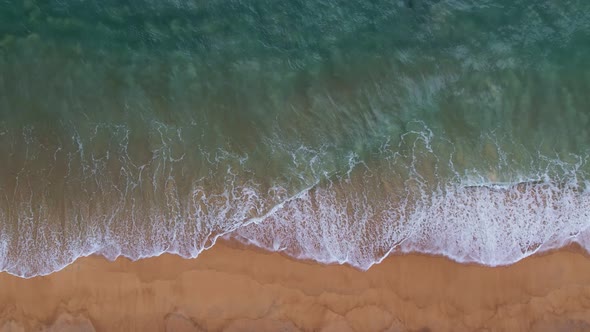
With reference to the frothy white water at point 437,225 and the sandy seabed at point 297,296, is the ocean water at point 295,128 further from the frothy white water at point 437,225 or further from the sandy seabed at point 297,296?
the sandy seabed at point 297,296

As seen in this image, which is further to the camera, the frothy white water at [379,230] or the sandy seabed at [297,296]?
the frothy white water at [379,230]

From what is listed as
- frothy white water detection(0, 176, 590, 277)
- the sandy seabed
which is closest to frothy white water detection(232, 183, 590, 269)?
frothy white water detection(0, 176, 590, 277)

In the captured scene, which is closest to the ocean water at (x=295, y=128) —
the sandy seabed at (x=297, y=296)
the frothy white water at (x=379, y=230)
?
the frothy white water at (x=379, y=230)

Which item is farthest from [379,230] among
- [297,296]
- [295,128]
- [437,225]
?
[295,128]

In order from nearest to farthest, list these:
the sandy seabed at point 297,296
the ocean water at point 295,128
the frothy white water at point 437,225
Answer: the sandy seabed at point 297,296, the frothy white water at point 437,225, the ocean water at point 295,128

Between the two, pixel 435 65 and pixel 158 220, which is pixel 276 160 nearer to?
pixel 158 220
